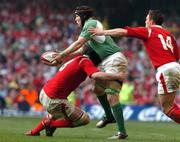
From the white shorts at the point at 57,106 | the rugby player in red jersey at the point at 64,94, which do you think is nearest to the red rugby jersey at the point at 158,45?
the rugby player in red jersey at the point at 64,94

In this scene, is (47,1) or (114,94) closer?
(114,94)

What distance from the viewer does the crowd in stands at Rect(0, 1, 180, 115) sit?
25.9 m

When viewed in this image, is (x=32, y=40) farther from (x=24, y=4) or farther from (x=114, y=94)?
(x=114, y=94)

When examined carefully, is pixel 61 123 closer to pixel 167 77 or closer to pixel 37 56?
pixel 167 77

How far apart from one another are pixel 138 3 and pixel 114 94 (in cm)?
2101

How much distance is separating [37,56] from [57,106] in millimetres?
17322

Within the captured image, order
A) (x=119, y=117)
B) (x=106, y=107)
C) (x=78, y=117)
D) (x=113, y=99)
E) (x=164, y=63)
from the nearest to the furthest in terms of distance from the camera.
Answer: (x=164, y=63), (x=78, y=117), (x=119, y=117), (x=113, y=99), (x=106, y=107)

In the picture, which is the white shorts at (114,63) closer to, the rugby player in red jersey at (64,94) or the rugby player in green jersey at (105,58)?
the rugby player in green jersey at (105,58)

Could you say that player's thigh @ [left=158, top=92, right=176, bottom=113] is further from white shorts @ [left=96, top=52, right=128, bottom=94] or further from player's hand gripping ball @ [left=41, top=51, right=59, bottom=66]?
player's hand gripping ball @ [left=41, top=51, right=59, bottom=66]

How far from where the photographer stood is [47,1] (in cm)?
3406

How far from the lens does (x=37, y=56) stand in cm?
2939

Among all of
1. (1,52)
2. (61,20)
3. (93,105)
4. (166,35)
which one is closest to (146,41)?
(166,35)

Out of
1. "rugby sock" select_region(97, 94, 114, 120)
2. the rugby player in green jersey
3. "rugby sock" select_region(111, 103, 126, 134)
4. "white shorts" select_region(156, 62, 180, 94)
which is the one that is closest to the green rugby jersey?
the rugby player in green jersey

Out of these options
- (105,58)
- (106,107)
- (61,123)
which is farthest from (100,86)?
(61,123)
